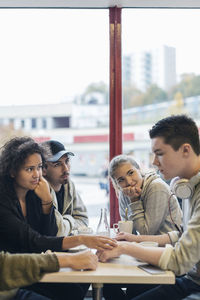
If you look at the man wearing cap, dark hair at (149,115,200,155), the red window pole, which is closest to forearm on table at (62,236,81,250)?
the man wearing cap

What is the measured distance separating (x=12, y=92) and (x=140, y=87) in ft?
3.69

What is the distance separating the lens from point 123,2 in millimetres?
3109

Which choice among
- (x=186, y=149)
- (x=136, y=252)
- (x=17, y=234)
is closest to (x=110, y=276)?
(x=136, y=252)

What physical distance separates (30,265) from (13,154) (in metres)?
0.70

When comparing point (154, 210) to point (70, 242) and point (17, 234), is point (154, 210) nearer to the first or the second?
point (70, 242)

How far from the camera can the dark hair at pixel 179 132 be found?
1.81 metres

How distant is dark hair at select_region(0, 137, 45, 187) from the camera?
6.73ft

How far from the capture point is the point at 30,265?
5.16 feet

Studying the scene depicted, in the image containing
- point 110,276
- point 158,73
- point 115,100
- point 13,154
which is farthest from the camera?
point 158,73

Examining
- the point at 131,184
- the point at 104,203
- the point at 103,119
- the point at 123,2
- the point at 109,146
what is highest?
→ the point at 123,2

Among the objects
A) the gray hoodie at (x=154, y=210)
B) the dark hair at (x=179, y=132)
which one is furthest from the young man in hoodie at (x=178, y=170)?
the gray hoodie at (x=154, y=210)

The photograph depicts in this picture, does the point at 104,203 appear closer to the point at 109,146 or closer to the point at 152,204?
the point at 109,146

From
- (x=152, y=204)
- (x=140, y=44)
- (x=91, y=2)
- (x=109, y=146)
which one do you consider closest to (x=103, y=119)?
(x=109, y=146)

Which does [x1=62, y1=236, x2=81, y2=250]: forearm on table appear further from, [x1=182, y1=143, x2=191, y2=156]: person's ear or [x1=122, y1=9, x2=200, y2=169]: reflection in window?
[x1=122, y1=9, x2=200, y2=169]: reflection in window
